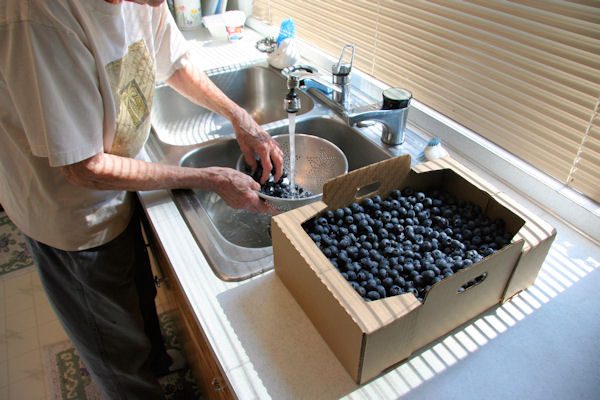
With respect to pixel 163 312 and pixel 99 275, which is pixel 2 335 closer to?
pixel 163 312

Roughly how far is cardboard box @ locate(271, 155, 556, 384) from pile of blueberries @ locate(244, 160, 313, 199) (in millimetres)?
346

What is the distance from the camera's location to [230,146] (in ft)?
4.44

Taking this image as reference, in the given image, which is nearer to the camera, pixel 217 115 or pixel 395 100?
pixel 395 100

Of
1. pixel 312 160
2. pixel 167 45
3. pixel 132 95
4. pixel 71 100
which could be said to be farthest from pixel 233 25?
pixel 71 100

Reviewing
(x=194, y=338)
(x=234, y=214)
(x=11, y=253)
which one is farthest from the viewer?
(x=11, y=253)

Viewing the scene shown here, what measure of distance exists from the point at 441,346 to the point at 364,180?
347 millimetres

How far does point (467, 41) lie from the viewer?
1138 mm

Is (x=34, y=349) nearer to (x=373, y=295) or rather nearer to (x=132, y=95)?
(x=132, y=95)

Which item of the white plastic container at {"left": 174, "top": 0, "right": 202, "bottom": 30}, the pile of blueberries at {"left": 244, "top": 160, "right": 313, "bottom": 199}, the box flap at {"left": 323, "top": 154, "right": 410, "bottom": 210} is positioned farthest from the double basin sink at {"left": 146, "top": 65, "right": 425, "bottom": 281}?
the white plastic container at {"left": 174, "top": 0, "right": 202, "bottom": 30}

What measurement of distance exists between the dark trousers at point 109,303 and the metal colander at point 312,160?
0.44 m

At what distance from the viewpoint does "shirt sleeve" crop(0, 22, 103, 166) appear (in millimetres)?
748

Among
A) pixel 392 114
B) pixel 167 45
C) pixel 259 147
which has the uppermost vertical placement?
pixel 167 45

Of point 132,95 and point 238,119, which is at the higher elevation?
point 132,95

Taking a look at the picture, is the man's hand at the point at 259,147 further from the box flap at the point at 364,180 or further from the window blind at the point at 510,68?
the window blind at the point at 510,68
